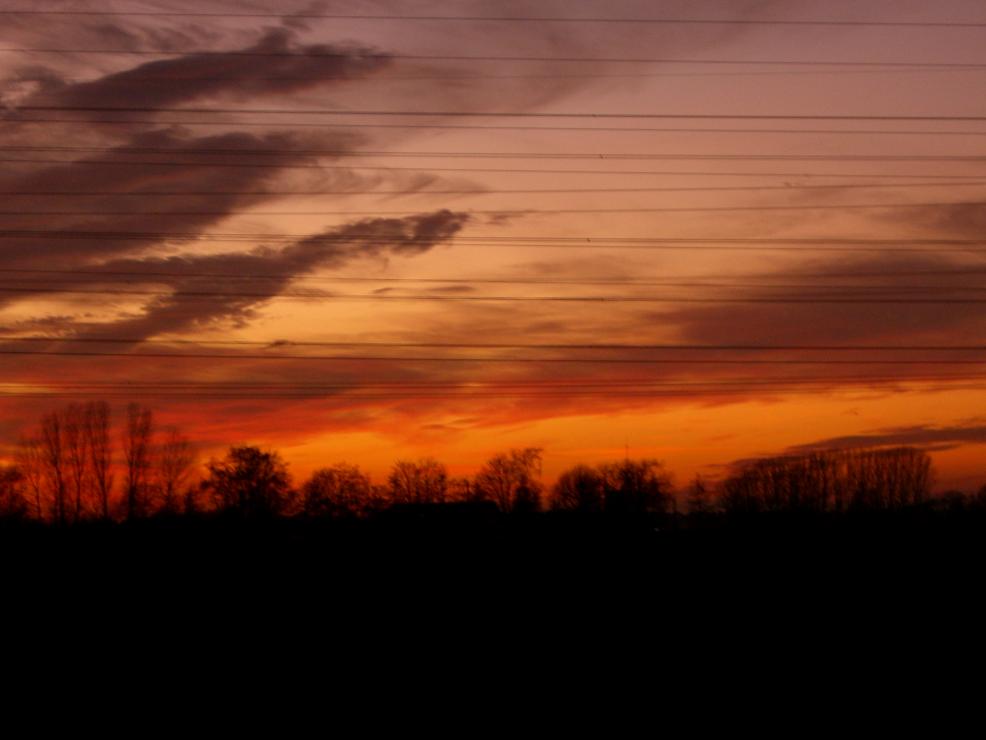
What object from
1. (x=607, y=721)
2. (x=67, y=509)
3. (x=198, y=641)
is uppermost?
(x=67, y=509)

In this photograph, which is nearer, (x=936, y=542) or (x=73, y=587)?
(x=73, y=587)

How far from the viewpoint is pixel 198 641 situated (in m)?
19.2

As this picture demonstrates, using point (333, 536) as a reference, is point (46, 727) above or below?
below

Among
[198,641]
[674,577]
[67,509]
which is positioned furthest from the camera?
[67,509]

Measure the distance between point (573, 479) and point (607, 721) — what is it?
100 metres

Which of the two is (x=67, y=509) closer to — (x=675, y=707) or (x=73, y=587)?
(x=73, y=587)

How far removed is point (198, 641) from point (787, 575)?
12.8 meters

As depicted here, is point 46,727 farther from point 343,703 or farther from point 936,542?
point 936,542

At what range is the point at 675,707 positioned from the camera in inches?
604

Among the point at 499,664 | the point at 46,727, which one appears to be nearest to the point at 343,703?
the point at 499,664

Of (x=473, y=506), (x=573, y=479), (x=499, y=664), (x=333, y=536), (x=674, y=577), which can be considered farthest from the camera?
(x=573, y=479)

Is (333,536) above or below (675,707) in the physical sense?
above

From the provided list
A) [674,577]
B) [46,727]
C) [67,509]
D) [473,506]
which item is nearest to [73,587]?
[46,727]

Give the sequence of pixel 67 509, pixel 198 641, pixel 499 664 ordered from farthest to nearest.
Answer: pixel 67 509 → pixel 198 641 → pixel 499 664
